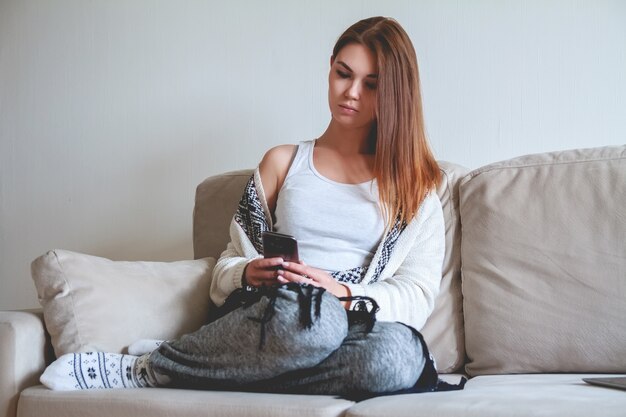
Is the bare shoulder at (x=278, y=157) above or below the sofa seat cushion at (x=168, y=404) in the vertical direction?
above

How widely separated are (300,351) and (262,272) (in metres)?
0.32

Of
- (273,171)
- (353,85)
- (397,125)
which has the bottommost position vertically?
(273,171)

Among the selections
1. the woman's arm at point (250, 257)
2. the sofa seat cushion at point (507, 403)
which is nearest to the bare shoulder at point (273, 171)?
the woman's arm at point (250, 257)

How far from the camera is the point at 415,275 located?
1769 mm

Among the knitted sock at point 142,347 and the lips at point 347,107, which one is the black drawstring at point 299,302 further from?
the lips at point 347,107

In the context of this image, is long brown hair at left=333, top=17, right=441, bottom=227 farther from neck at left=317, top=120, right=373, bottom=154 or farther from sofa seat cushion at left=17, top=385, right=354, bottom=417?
sofa seat cushion at left=17, top=385, right=354, bottom=417

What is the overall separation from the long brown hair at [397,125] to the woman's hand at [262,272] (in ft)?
1.16

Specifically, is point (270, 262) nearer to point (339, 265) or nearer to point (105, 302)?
point (339, 265)

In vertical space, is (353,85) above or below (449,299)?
above

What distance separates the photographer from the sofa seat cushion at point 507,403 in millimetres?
1159

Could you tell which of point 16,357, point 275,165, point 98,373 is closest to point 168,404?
point 98,373

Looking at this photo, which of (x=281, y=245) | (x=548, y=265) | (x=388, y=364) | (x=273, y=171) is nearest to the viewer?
(x=388, y=364)

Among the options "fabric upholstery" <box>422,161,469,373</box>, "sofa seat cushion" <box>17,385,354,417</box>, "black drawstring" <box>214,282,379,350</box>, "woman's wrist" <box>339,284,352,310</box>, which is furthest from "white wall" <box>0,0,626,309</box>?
"sofa seat cushion" <box>17,385,354,417</box>

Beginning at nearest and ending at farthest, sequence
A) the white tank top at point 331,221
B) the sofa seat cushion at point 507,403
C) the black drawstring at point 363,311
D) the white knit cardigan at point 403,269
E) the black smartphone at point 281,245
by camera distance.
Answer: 1. the sofa seat cushion at point 507,403
2. the black drawstring at point 363,311
3. the black smartphone at point 281,245
4. the white knit cardigan at point 403,269
5. the white tank top at point 331,221
